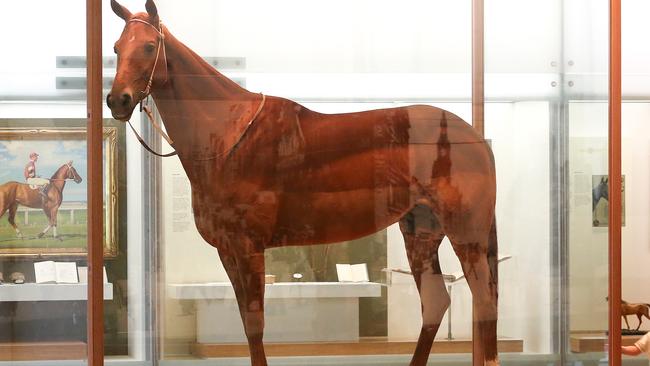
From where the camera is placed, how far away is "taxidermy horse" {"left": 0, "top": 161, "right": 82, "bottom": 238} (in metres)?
2.54

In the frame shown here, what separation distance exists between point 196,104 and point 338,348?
77 cm

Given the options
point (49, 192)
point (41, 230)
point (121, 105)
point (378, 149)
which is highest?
point (121, 105)

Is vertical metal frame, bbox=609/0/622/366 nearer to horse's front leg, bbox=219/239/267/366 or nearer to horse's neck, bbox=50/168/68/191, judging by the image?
horse's front leg, bbox=219/239/267/366

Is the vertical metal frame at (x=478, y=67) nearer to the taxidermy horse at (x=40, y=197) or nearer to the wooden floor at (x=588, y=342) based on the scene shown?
the wooden floor at (x=588, y=342)

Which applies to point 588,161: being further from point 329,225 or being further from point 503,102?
point 329,225

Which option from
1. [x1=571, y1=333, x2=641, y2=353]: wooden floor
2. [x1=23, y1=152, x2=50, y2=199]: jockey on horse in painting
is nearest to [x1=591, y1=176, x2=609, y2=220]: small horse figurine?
[x1=571, y1=333, x2=641, y2=353]: wooden floor

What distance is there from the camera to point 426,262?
262 cm

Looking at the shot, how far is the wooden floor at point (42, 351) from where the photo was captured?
2555mm

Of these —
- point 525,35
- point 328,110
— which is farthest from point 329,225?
point 525,35

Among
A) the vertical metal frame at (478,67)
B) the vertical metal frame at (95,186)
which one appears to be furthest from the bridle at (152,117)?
the vertical metal frame at (478,67)

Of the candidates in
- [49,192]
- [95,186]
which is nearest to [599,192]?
[95,186]

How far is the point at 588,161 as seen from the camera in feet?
9.09

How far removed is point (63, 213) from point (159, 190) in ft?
0.87

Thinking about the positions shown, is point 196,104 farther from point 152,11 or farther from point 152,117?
point 152,11
